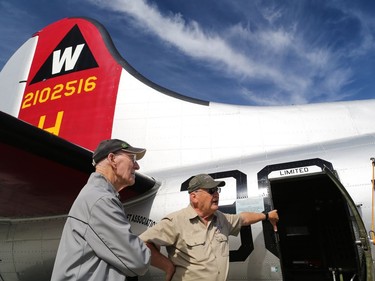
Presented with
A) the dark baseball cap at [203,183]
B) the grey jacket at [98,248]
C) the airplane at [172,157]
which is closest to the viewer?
the grey jacket at [98,248]

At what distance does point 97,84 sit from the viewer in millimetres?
5770

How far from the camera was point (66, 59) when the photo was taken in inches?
243

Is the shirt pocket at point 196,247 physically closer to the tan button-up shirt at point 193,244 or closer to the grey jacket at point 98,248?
the tan button-up shirt at point 193,244

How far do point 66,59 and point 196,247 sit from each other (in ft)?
16.2

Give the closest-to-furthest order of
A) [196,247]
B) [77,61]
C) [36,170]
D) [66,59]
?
[196,247] < [36,170] < [77,61] < [66,59]

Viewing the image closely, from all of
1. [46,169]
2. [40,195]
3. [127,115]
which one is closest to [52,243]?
[40,195]

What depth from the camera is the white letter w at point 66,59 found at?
604 centimetres

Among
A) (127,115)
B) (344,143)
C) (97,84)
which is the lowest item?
(344,143)

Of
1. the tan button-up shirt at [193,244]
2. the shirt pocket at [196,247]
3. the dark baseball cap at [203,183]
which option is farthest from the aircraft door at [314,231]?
the shirt pocket at [196,247]

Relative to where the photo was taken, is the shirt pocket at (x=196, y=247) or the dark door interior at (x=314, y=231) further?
the dark door interior at (x=314, y=231)

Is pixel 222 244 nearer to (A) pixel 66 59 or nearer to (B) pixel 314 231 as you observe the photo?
(B) pixel 314 231

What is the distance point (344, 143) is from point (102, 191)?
3241 mm

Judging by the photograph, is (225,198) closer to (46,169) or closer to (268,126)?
(268,126)

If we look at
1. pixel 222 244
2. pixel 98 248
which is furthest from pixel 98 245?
pixel 222 244
